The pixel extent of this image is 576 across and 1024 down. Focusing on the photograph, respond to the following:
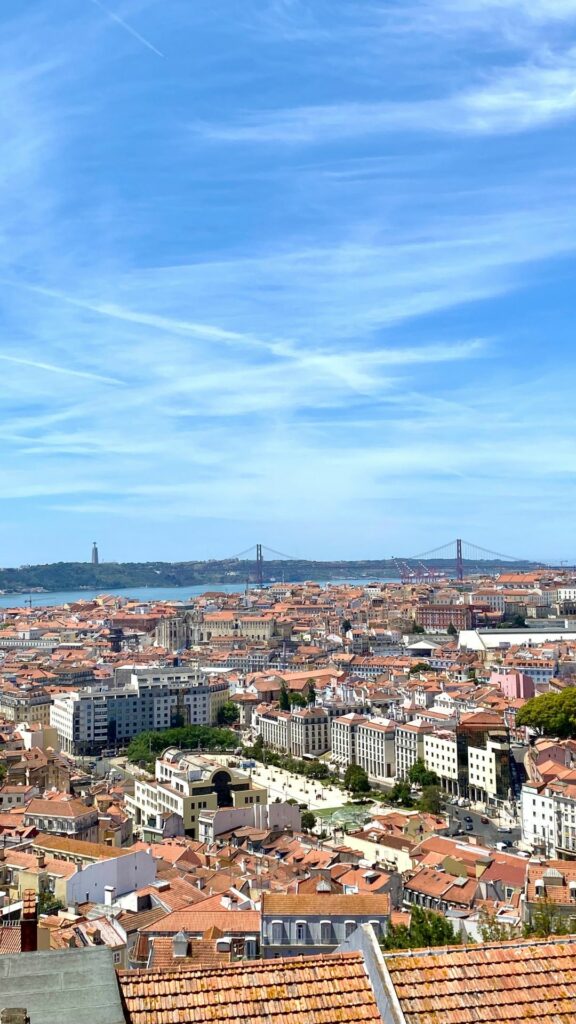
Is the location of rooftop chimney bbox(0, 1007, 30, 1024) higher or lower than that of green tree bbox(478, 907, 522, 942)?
higher

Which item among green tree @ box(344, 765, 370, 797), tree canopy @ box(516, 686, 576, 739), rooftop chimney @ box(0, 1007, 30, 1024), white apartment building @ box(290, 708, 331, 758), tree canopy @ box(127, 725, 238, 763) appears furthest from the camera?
white apartment building @ box(290, 708, 331, 758)

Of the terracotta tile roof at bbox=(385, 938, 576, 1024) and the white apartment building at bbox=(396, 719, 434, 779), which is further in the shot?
the white apartment building at bbox=(396, 719, 434, 779)

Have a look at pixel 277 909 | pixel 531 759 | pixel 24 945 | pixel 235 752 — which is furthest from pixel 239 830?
pixel 24 945

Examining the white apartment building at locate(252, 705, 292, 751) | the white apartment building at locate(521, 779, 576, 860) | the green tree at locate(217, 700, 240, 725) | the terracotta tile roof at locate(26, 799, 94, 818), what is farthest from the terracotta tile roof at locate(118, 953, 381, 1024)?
the green tree at locate(217, 700, 240, 725)

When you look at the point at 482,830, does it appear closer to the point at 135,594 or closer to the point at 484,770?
the point at 484,770

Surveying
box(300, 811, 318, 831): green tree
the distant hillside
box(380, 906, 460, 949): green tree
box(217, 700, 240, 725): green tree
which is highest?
the distant hillside

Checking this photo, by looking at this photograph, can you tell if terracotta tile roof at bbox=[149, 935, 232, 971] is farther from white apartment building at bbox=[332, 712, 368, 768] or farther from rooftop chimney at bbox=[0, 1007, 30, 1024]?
white apartment building at bbox=[332, 712, 368, 768]

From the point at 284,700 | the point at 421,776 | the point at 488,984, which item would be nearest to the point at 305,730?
the point at 284,700
